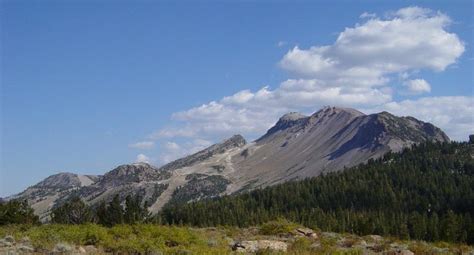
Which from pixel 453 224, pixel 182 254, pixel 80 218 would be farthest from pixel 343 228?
pixel 182 254

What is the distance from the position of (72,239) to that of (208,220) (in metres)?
164

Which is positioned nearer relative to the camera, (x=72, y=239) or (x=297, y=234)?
(x=72, y=239)

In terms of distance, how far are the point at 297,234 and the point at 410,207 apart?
177 metres

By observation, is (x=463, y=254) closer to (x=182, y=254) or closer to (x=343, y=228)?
(x=182, y=254)

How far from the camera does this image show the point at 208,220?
184m

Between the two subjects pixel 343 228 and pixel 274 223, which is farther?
pixel 343 228

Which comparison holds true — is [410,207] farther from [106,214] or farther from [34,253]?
[34,253]

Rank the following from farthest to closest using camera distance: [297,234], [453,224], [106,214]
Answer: [453,224] < [106,214] < [297,234]

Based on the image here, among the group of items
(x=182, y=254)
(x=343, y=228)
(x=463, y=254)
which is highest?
(x=182, y=254)

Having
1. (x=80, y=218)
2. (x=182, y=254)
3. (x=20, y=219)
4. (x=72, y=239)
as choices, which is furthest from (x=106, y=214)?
(x=182, y=254)

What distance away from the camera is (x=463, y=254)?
23.3 m

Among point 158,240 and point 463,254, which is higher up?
point 158,240

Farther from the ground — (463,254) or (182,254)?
(182,254)

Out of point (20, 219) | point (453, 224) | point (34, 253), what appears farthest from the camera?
point (453, 224)
